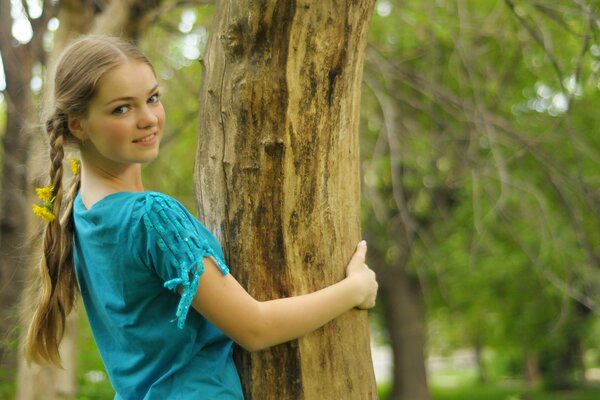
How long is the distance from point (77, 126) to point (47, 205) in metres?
0.22

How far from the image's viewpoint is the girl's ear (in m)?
1.96

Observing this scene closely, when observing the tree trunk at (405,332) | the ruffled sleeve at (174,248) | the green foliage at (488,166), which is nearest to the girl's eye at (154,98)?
the ruffled sleeve at (174,248)

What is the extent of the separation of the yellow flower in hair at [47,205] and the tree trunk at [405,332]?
1498 centimetres

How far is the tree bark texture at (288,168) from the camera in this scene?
2.02 m

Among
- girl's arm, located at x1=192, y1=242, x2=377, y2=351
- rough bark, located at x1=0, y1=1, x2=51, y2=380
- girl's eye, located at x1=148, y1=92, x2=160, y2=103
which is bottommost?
girl's arm, located at x1=192, y1=242, x2=377, y2=351

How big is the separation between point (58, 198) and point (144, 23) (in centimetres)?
377

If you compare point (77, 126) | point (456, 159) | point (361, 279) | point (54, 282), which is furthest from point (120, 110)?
point (456, 159)

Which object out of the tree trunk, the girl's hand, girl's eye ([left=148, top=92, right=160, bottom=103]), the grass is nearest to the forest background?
the tree trunk

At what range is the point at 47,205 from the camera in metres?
2.04

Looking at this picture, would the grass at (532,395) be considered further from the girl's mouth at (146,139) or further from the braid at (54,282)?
the girl's mouth at (146,139)

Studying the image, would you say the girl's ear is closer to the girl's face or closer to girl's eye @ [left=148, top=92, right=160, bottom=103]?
the girl's face

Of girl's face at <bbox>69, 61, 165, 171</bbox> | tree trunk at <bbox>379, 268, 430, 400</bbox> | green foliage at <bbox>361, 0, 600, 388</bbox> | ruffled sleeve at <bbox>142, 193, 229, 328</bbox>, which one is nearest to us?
ruffled sleeve at <bbox>142, 193, 229, 328</bbox>

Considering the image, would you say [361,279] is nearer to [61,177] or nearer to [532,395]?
[61,177]

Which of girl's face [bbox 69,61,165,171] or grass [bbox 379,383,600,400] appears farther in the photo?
grass [bbox 379,383,600,400]
